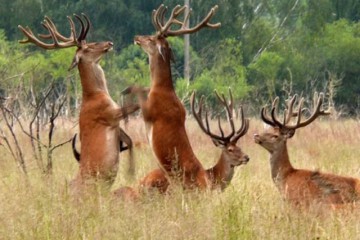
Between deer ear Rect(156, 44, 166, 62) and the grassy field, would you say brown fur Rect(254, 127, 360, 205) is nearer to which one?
the grassy field

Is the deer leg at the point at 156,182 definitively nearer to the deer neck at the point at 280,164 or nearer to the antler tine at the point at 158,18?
the deer neck at the point at 280,164

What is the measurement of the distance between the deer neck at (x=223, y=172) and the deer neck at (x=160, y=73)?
2.65 ft

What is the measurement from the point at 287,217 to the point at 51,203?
1.60m

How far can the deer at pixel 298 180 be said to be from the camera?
374 inches

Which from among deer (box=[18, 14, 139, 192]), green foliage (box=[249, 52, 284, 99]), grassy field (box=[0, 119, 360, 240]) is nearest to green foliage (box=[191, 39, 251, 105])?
green foliage (box=[249, 52, 284, 99])

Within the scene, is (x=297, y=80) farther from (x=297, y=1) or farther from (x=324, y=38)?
(x=297, y=1)

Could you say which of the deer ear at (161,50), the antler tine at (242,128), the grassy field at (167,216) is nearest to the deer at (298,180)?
the grassy field at (167,216)

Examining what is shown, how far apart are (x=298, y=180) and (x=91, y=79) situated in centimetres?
213

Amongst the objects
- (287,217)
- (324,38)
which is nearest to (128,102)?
(287,217)

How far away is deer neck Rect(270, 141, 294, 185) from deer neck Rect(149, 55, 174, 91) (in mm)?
1071

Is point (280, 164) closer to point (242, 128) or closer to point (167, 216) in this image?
point (242, 128)

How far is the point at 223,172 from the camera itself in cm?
1035

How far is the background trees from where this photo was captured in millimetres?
33344

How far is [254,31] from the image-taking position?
42125 mm
